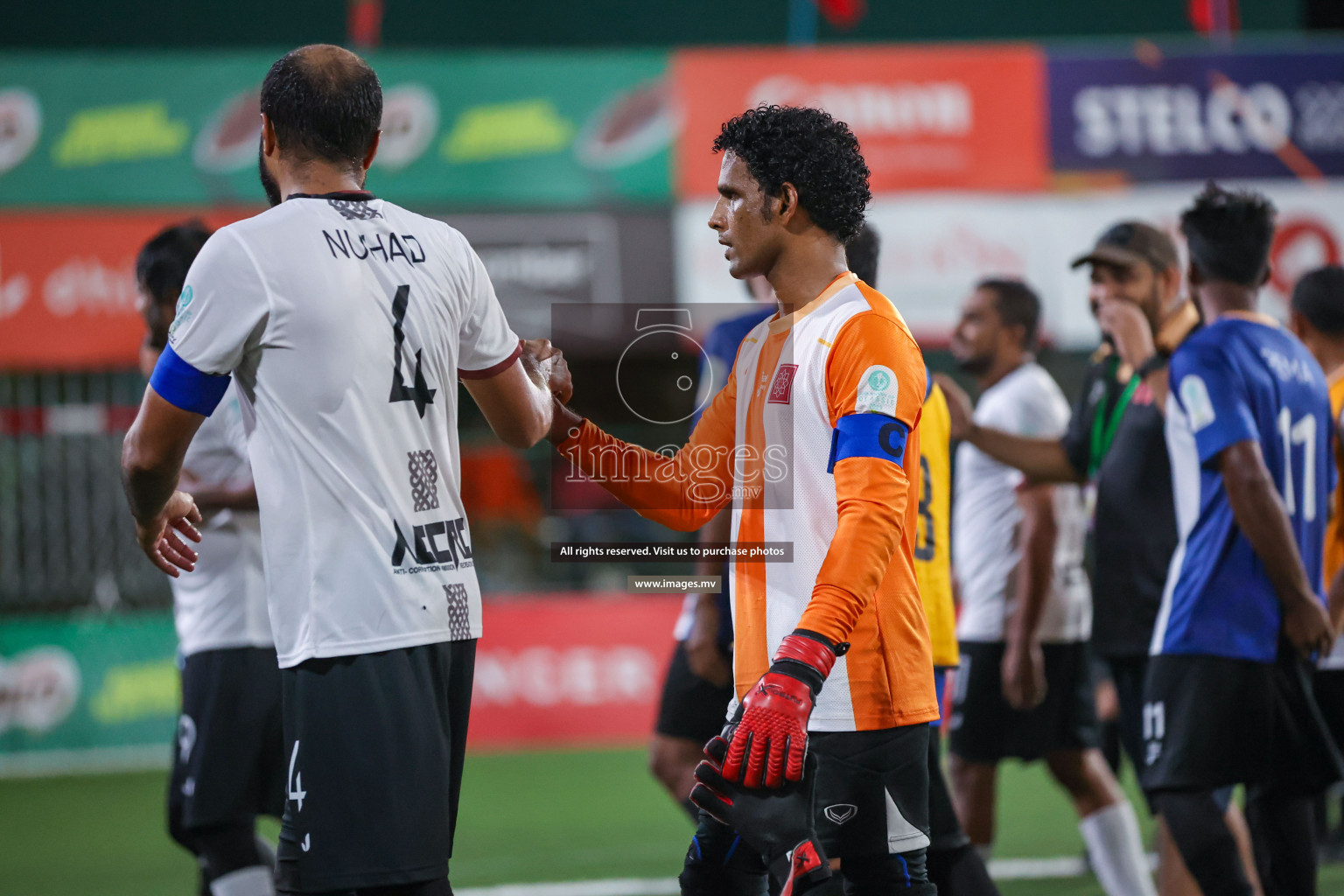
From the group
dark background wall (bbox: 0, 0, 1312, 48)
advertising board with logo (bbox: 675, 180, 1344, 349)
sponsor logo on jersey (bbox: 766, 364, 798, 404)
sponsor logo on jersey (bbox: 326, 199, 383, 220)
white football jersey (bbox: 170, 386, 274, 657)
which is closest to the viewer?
sponsor logo on jersey (bbox: 326, 199, 383, 220)

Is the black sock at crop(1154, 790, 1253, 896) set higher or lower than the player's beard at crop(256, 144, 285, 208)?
lower

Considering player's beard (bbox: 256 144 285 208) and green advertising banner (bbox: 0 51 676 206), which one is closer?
player's beard (bbox: 256 144 285 208)

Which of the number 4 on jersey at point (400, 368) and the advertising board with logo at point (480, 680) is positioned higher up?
the number 4 on jersey at point (400, 368)

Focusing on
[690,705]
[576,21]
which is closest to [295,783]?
[690,705]

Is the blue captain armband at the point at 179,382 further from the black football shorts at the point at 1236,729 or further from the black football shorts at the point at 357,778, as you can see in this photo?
the black football shorts at the point at 1236,729

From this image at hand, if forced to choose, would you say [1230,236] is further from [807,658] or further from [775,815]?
[775,815]

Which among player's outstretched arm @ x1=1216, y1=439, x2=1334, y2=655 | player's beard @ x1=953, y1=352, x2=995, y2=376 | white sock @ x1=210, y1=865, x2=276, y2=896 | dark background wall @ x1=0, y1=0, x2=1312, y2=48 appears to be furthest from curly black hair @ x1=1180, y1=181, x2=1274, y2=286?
dark background wall @ x1=0, y1=0, x2=1312, y2=48

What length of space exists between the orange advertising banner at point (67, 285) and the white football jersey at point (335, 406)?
7.42m

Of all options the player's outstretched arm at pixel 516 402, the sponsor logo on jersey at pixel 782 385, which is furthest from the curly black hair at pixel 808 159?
the player's outstretched arm at pixel 516 402

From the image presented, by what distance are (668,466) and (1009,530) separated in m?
2.72

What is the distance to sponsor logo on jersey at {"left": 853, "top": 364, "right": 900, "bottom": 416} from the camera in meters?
2.58

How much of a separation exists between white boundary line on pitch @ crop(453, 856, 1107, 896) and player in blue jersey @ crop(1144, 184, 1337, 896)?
2.04m

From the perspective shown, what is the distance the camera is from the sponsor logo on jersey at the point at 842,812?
2.73 meters

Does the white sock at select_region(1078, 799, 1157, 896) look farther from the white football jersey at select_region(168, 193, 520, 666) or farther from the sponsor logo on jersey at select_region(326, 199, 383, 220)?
the sponsor logo on jersey at select_region(326, 199, 383, 220)
